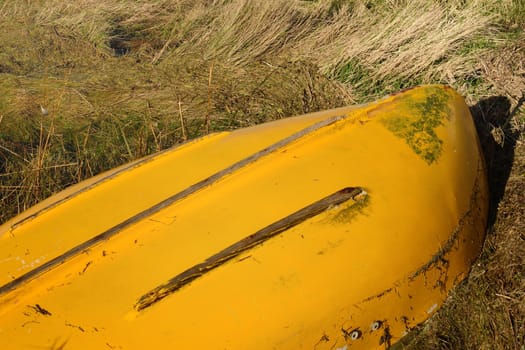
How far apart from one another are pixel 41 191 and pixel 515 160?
3.22 metres

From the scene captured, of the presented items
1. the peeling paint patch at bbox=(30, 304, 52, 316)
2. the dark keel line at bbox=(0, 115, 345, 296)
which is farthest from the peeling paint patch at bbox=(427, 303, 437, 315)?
the peeling paint patch at bbox=(30, 304, 52, 316)

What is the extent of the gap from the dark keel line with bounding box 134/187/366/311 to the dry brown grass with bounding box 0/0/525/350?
2.67ft

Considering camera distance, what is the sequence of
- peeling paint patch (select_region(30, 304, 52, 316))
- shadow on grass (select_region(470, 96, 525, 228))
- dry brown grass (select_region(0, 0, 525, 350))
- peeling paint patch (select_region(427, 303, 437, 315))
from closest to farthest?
peeling paint patch (select_region(30, 304, 52, 316)) → peeling paint patch (select_region(427, 303, 437, 315)) → dry brown grass (select_region(0, 0, 525, 350)) → shadow on grass (select_region(470, 96, 525, 228))

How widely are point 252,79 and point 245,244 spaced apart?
3082mm

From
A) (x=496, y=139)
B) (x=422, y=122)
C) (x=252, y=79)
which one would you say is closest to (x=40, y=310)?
(x=422, y=122)

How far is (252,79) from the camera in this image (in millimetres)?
5180

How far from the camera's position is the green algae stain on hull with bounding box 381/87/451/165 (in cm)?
277

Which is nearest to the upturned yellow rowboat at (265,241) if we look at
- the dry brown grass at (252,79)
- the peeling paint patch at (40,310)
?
the peeling paint patch at (40,310)

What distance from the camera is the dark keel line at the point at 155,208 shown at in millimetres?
2267

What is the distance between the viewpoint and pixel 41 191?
385 centimetres

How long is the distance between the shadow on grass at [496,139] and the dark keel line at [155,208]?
4.41ft

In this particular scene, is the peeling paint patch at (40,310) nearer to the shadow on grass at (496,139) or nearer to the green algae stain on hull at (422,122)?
the green algae stain on hull at (422,122)

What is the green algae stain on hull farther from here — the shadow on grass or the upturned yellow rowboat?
the shadow on grass

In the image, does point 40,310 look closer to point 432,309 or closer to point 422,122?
point 432,309
